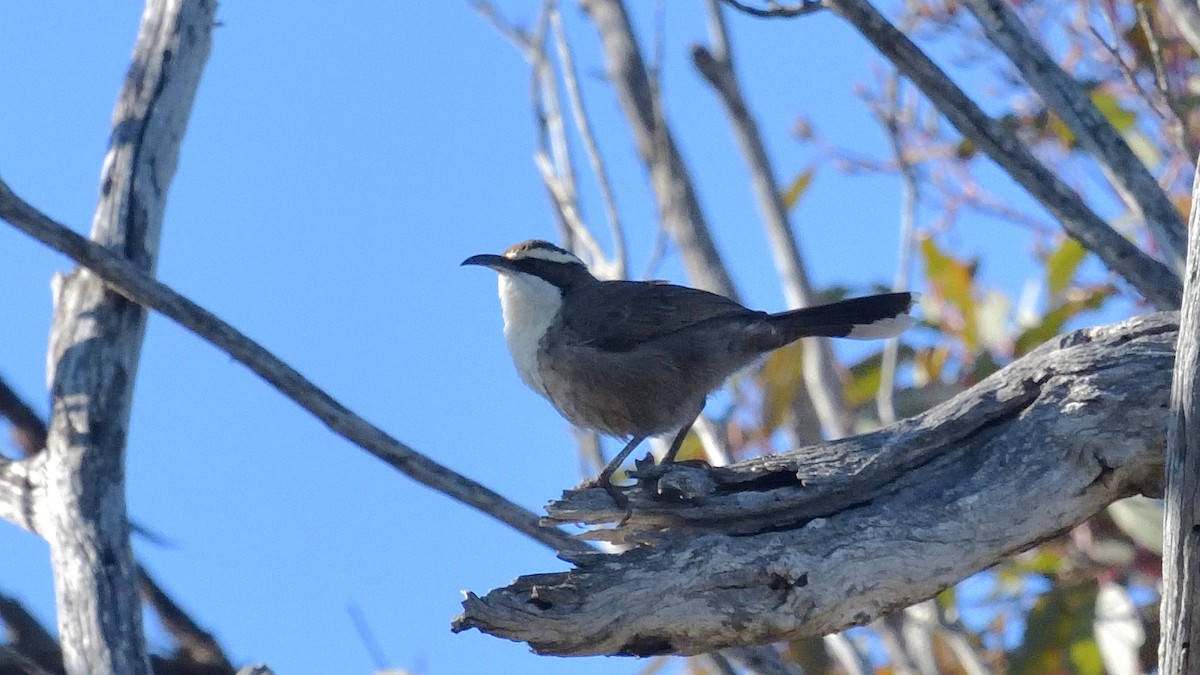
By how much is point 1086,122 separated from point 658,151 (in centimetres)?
331

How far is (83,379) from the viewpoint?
5.00 metres

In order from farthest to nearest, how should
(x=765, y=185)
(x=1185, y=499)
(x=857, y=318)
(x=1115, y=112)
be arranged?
(x=765, y=185) → (x=1115, y=112) → (x=857, y=318) → (x=1185, y=499)

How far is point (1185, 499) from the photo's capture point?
3.28 metres

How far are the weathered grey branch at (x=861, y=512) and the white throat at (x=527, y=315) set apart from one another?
1819 mm

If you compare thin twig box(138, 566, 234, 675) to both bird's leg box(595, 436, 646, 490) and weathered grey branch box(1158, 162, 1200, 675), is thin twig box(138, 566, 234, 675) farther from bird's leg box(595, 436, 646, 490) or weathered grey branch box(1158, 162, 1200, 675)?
weathered grey branch box(1158, 162, 1200, 675)

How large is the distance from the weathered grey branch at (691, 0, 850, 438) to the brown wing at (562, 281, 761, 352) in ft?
4.91

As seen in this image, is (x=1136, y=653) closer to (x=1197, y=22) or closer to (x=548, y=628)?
(x=1197, y=22)

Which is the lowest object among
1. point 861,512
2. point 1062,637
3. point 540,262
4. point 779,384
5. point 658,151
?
point 861,512

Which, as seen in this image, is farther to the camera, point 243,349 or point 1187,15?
point 243,349

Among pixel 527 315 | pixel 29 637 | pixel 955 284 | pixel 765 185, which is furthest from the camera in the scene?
pixel 765 185

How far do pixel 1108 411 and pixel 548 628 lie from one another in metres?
1.72

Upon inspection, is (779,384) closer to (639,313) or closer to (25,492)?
(639,313)

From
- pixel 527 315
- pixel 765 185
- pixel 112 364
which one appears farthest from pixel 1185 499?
pixel 765 185

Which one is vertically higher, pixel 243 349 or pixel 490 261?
pixel 490 261
